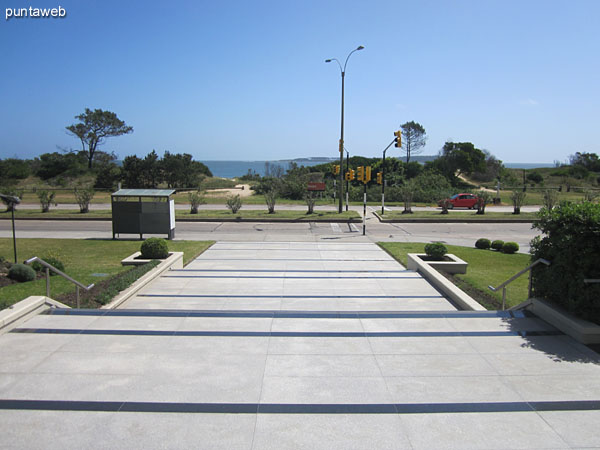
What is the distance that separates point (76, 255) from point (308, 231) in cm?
1234

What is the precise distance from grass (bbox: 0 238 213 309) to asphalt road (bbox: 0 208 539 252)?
287cm

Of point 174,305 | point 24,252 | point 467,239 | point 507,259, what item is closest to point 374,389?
point 174,305

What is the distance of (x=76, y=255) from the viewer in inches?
623

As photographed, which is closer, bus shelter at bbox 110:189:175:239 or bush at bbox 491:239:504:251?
bush at bbox 491:239:504:251

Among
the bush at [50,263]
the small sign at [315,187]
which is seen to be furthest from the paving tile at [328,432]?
the small sign at [315,187]

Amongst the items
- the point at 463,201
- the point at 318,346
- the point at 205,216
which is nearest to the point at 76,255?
the point at 318,346

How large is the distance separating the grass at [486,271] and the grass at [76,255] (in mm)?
7834

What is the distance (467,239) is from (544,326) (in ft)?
53.6

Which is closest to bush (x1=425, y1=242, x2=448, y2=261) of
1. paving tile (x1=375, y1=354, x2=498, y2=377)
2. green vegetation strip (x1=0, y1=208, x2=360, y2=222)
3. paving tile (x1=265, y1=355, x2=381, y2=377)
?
paving tile (x1=375, y1=354, x2=498, y2=377)

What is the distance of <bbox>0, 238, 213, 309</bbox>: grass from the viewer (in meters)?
10.0

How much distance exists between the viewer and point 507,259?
53.7 ft

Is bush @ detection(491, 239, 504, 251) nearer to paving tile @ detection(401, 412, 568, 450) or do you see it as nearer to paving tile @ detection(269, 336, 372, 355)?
paving tile @ detection(269, 336, 372, 355)

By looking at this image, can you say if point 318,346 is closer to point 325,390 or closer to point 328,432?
point 325,390

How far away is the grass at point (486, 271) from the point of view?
10.3m
